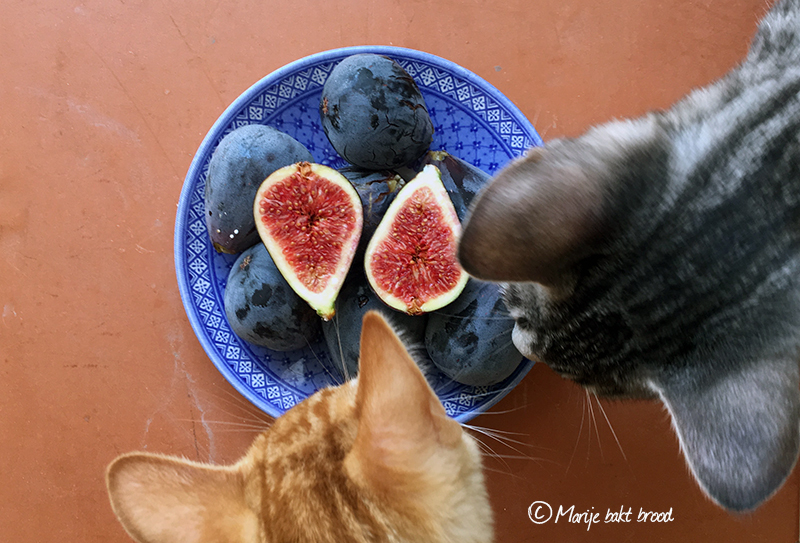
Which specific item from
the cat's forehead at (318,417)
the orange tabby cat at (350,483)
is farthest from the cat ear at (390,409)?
the cat's forehead at (318,417)

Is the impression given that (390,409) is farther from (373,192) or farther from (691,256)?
(373,192)

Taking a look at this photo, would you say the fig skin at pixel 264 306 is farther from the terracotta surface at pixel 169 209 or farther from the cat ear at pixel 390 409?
the cat ear at pixel 390 409

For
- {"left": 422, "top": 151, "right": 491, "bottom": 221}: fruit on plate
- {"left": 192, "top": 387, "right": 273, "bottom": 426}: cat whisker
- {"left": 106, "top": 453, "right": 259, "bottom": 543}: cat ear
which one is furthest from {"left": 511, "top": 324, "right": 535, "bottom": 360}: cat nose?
{"left": 192, "top": 387, "right": 273, "bottom": 426}: cat whisker

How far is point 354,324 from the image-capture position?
1228mm

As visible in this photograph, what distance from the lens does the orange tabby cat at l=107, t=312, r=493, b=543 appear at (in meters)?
0.71

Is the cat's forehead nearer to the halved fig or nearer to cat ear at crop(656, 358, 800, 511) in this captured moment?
the halved fig

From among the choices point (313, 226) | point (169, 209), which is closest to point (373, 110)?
point (313, 226)

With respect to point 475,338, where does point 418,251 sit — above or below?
above

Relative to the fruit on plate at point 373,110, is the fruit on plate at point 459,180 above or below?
below

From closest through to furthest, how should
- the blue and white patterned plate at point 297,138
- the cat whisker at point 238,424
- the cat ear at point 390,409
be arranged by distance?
the cat ear at point 390,409
the blue and white patterned plate at point 297,138
the cat whisker at point 238,424

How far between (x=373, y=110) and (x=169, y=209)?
719 mm

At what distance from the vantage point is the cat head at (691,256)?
0.75m

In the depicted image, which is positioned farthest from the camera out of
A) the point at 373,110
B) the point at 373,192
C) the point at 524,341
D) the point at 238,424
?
the point at 238,424

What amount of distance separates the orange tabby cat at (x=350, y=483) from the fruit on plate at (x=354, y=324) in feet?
1.18
